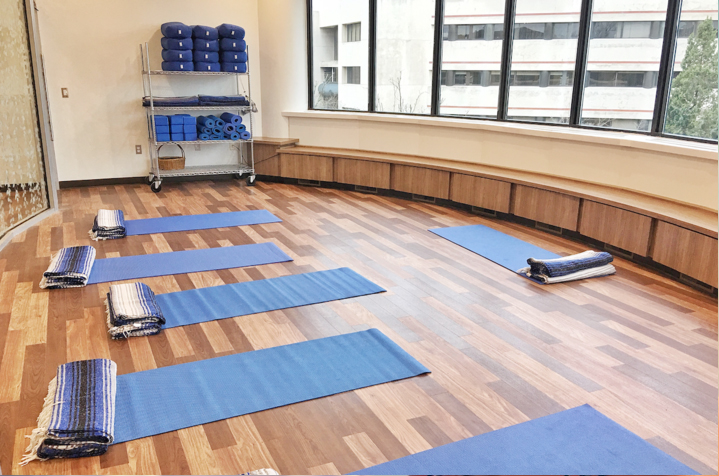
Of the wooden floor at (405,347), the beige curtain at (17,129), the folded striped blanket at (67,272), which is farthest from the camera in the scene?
the beige curtain at (17,129)

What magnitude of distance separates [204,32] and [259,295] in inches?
154

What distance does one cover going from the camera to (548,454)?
208 centimetres

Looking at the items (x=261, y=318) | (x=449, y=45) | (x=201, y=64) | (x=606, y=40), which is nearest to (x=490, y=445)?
(x=261, y=318)

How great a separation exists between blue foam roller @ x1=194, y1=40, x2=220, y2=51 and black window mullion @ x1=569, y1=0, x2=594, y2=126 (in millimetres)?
3772

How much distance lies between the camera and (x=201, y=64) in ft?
21.1

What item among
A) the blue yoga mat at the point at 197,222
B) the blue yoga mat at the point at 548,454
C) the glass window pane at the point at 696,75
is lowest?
the blue yoga mat at the point at 548,454

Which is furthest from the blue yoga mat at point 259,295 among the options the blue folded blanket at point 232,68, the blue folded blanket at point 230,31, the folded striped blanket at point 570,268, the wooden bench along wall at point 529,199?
the blue folded blanket at point 230,31

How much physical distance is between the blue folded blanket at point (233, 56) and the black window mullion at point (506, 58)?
2.89 metres

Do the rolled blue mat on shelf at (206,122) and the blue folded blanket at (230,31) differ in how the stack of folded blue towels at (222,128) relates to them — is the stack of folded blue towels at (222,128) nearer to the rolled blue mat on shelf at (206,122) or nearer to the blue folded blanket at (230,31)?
the rolled blue mat on shelf at (206,122)

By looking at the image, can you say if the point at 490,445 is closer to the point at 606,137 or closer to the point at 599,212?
the point at 599,212

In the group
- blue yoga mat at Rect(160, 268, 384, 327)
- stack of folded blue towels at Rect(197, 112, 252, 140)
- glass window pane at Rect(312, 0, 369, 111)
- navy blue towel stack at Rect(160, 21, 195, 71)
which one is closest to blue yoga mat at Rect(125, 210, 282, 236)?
stack of folded blue towels at Rect(197, 112, 252, 140)

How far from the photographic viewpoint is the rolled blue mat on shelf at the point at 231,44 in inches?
254

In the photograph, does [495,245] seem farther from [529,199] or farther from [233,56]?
[233,56]

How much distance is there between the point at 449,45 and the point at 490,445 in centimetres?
492
